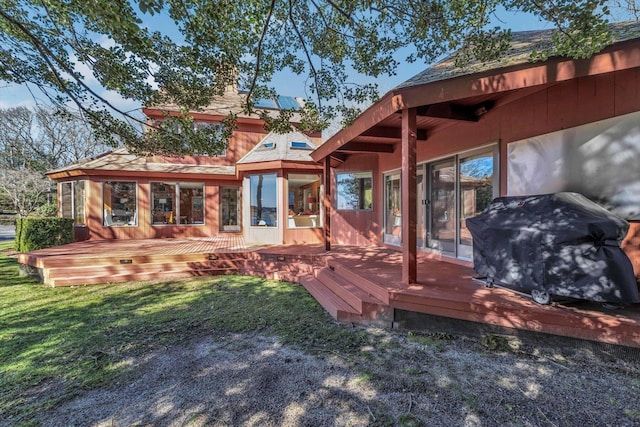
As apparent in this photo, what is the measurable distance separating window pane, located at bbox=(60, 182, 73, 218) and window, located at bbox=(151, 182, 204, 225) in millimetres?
3140

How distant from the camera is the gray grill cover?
8.98ft

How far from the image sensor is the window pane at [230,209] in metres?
11.7

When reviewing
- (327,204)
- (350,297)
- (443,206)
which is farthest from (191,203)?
(443,206)

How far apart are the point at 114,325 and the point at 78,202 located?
30.8ft

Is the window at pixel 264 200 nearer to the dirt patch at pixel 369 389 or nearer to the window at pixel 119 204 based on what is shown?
the window at pixel 119 204

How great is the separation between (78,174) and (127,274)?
6363mm

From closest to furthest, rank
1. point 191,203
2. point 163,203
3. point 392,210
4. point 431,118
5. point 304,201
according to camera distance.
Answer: point 431,118
point 392,210
point 304,201
point 163,203
point 191,203

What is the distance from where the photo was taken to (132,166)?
10586mm

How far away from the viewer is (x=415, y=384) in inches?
99.6

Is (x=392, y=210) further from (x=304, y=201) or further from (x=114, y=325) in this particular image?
(x=114, y=325)

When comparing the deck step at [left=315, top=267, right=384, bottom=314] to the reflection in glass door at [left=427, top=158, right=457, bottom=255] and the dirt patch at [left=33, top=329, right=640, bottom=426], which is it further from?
the reflection in glass door at [left=427, top=158, right=457, bottom=255]

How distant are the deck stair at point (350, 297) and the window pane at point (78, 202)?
9.87 m

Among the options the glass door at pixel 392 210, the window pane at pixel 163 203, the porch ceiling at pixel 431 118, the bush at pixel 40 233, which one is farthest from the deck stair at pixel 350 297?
the bush at pixel 40 233

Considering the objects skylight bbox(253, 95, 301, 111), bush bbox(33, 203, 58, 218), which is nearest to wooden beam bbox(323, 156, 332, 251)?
skylight bbox(253, 95, 301, 111)
